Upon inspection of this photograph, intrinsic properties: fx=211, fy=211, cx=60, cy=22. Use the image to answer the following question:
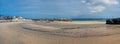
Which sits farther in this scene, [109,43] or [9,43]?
[9,43]

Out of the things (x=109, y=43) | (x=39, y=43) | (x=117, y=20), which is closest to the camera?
(x=109, y=43)

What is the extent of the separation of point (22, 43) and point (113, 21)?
2479cm

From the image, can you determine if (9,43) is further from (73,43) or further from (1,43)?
(73,43)

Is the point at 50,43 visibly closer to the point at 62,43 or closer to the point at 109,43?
the point at 62,43

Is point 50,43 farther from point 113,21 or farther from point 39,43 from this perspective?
point 113,21

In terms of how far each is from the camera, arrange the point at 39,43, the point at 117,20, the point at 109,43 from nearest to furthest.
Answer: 1. the point at 109,43
2. the point at 39,43
3. the point at 117,20

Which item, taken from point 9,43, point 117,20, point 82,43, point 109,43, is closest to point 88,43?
point 82,43

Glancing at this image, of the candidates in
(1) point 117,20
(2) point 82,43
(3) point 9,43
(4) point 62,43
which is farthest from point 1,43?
(1) point 117,20

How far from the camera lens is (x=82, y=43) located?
991 cm

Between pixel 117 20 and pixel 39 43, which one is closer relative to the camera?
pixel 39 43

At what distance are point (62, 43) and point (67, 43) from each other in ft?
0.78

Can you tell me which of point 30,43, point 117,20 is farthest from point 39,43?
point 117,20

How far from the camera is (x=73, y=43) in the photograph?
32.6 ft

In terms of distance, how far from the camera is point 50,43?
1016cm
